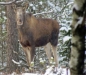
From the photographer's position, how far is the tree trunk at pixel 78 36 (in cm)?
270

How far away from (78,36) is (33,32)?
6468mm

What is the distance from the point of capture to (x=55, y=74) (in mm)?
6398

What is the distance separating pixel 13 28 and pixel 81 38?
7.20m

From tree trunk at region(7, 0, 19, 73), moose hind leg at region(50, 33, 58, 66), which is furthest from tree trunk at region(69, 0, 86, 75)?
tree trunk at region(7, 0, 19, 73)

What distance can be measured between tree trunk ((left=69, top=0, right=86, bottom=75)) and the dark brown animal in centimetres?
568

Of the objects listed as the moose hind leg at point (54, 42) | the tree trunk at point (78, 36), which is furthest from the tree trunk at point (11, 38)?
the tree trunk at point (78, 36)

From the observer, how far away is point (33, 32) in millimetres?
9211

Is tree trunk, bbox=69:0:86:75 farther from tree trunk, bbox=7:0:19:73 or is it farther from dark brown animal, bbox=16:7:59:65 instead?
tree trunk, bbox=7:0:19:73

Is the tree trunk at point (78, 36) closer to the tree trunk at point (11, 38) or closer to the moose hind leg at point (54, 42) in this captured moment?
the moose hind leg at point (54, 42)

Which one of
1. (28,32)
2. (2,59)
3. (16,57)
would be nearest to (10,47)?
(16,57)

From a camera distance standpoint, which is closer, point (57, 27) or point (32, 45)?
point (32, 45)

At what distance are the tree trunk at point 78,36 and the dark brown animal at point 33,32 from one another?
568 cm

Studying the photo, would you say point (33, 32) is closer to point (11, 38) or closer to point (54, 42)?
point (54, 42)

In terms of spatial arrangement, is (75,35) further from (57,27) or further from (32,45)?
(57,27)
